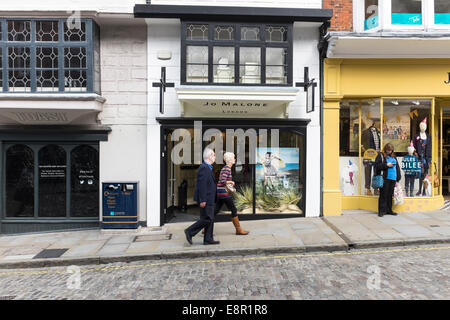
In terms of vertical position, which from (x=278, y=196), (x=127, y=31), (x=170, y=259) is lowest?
(x=170, y=259)

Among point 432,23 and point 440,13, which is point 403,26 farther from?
point 440,13

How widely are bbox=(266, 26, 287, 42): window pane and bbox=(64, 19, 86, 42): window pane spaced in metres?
4.74

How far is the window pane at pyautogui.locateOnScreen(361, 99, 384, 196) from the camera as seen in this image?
835 cm

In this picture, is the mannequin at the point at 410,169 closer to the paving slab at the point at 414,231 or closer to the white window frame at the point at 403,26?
the paving slab at the point at 414,231

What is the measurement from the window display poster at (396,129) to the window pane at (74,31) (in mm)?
8625

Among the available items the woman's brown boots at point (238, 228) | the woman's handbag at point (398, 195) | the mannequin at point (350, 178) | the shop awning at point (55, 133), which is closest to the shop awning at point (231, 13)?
the shop awning at point (55, 133)

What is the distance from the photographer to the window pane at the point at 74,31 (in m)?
7.23

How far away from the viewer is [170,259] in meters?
5.47

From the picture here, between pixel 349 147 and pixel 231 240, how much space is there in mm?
4899

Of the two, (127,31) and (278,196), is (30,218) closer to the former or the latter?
(127,31)

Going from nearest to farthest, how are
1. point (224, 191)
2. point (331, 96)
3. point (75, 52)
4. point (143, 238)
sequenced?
1. point (224, 191)
2. point (143, 238)
3. point (75, 52)
4. point (331, 96)

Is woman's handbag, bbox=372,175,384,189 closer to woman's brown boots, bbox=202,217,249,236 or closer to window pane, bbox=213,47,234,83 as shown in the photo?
woman's brown boots, bbox=202,217,249,236

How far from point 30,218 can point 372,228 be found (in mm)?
8750
